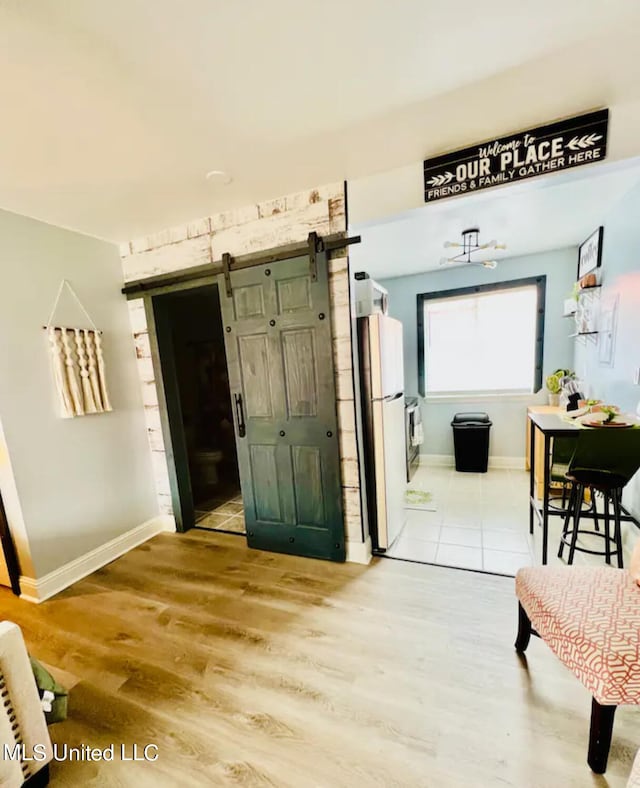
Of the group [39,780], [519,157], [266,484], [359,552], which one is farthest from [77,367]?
[519,157]

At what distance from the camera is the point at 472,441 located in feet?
13.3

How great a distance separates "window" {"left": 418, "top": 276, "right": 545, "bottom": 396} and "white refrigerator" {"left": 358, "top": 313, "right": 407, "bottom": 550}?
7.05 ft

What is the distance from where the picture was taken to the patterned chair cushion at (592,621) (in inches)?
38.8

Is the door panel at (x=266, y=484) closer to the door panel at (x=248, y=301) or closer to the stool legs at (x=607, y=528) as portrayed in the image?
the door panel at (x=248, y=301)

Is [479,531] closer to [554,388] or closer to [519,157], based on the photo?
[554,388]

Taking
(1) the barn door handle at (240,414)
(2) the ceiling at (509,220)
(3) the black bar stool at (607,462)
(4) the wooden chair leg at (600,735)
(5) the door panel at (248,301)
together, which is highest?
(2) the ceiling at (509,220)

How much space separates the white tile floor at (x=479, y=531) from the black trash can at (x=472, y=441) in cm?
34

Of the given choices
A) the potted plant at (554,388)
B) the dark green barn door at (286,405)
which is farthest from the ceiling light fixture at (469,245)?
the dark green barn door at (286,405)

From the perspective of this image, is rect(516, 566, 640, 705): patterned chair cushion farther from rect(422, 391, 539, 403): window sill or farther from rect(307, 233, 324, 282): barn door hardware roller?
rect(422, 391, 539, 403): window sill

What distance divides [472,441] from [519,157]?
10.2ft

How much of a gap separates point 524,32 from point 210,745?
2.85 metres

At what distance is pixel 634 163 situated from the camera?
5.21 feet

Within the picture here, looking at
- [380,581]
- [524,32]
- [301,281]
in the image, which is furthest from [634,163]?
[380,581]

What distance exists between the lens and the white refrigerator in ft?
7.35
